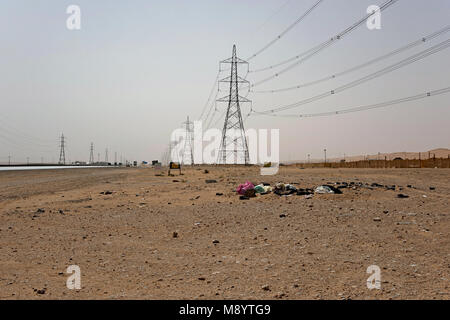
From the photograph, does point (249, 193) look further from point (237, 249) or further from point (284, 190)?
point (237, 249)

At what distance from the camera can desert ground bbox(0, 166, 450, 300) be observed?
5.37 meters

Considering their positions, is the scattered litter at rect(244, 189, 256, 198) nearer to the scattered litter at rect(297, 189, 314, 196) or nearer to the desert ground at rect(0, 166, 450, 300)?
the desert ground at rect(0, 166, 450, 300)

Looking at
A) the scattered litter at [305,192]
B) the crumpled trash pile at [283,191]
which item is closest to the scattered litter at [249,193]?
the crumpled trash pile at [283,191]

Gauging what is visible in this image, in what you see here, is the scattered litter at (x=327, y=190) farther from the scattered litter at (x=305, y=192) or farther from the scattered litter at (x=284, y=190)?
the scattered litter at (x=284, y=190)

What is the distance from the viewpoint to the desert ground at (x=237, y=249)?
5367mm

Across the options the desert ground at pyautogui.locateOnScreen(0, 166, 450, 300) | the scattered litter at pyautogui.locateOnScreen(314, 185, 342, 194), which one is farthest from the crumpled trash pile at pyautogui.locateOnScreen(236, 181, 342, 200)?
the desert ground at pyautogui.locateOnScreen(0, 166, 450, 300)

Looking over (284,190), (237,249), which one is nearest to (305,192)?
(284,190)

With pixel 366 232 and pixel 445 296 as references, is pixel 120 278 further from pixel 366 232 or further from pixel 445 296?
pixel 366 232

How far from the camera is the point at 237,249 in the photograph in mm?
7691

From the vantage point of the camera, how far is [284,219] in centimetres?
1039

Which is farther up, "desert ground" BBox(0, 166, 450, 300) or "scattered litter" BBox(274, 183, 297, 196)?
"scattered litter" BBox(274, 183, 297, 196)
